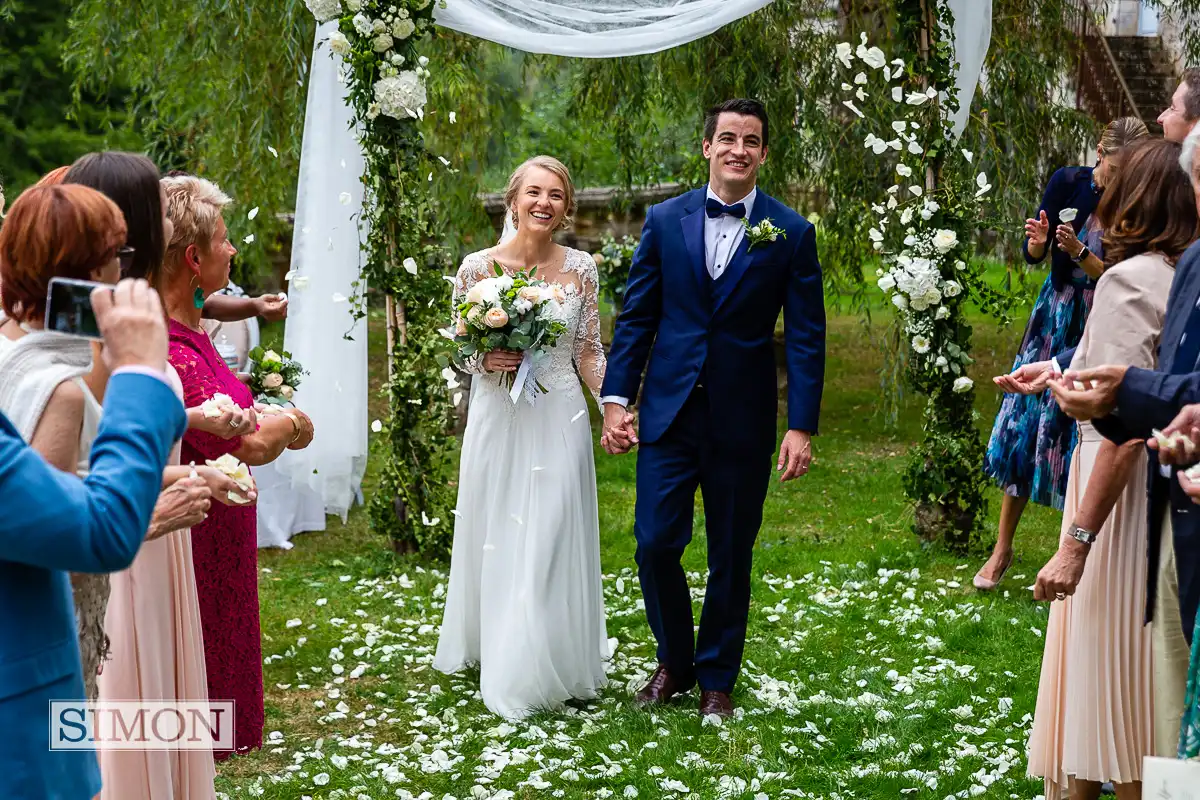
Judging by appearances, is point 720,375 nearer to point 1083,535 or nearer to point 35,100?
point 1083,535

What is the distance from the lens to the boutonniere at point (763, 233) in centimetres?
484

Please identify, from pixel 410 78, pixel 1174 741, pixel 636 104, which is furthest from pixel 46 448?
pixel 636 104

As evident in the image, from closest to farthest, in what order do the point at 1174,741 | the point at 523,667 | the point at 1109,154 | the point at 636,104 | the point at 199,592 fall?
the point at 1174,741 < the point at 199,592 < the point at 523,667 < the point at 1109,154 < the point at 636,104

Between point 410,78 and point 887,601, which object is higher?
point 410,78

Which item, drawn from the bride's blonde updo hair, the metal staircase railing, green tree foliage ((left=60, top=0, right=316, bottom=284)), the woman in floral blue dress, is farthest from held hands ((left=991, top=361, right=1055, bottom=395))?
the metal staircase railing

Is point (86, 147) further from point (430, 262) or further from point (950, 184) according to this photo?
point (950, 184)

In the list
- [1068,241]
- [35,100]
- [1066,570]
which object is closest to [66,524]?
[1066,570]

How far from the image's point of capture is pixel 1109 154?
18.8 feet

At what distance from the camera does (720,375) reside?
16.0ft

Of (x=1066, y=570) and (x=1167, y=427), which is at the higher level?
(x=1167, y=427)

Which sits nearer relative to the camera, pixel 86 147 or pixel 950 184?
pixel 950 184

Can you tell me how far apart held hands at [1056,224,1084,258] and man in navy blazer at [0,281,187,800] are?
4378mm

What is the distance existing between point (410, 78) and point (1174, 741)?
4852 mm

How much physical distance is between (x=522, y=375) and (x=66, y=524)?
3.36 metres
